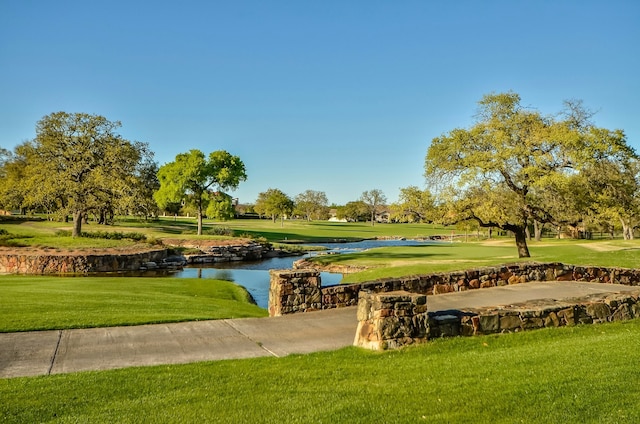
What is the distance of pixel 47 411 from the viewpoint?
547 cm

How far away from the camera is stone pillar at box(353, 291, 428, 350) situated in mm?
8141

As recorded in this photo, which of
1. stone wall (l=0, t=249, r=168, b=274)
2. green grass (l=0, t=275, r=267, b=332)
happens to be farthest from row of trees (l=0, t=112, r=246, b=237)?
green grass (l=0, t=275, r=267, b=332)

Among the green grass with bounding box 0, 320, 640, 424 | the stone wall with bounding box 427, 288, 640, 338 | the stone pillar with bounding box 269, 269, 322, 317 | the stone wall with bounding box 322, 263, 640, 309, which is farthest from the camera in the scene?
the stone wall with bounding box 322, 263, 640, 309

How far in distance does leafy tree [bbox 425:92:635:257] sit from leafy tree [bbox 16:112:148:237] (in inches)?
1090

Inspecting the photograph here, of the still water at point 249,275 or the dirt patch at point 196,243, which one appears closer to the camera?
the still water at point 249,275

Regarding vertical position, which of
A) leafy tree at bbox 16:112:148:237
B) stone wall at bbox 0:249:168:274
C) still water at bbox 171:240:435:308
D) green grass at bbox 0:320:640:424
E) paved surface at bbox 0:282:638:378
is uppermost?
leafy tree at bbox 16:112:148:237

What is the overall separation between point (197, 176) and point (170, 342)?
47.2 m

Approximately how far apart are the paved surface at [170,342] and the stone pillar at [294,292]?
0.59 m

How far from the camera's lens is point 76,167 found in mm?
40031

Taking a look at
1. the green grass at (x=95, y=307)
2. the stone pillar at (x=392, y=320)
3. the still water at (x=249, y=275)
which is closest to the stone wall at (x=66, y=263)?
the still water at (x=249, y=275)

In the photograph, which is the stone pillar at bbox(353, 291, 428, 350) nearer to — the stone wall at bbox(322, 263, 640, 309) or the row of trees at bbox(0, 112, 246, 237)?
the stone wall at bbox(322, 263, 640, 309)

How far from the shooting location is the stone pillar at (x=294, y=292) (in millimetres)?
12500

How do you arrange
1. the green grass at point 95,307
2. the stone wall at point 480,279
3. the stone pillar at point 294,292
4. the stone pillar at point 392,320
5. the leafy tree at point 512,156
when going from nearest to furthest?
the stone pillar at point 392,320
the green grass at point 95,307
the stone pillar at point 294,292
the stone wall at point 480,279
the leafy tree at point 512,156

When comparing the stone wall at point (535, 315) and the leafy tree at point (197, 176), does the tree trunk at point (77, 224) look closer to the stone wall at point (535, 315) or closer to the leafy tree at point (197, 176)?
the leafy tree at point (197, 176)
